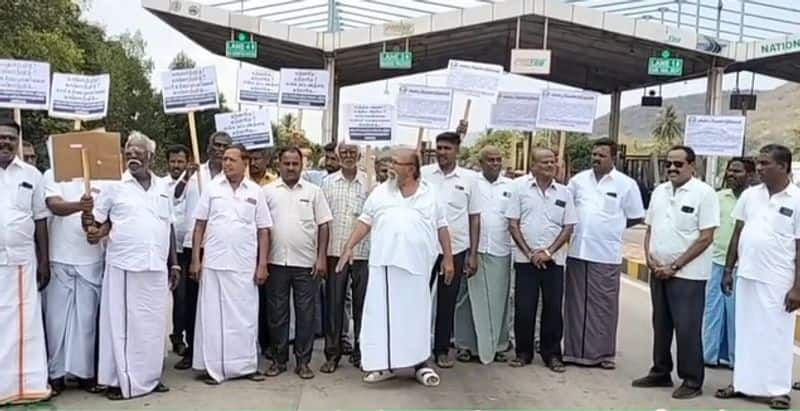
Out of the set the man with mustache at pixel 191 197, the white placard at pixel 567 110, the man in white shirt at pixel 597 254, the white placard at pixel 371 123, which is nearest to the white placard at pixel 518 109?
the white placard at pixel 567 110

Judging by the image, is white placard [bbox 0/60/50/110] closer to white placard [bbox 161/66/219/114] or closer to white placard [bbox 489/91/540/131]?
white placard [bbox 161/66/219/114]

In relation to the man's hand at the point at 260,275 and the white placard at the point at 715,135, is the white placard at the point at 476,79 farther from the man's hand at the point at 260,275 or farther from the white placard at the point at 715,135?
the man's hand at the point at 260,275

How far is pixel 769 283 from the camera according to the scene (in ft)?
17.9

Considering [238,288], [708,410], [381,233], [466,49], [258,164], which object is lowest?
[708,410]

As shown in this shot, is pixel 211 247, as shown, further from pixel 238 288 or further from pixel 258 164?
pixel 258 164

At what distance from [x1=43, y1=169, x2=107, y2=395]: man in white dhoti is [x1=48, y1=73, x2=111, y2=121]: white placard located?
0.71 m

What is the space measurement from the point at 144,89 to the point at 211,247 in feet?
125

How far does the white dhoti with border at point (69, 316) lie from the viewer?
5.36m

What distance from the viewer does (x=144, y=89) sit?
4153cm

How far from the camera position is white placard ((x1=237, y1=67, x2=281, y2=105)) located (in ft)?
24.7

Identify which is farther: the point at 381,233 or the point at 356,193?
the point at 356,193

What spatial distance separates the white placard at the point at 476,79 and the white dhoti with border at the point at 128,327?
9.38 ft

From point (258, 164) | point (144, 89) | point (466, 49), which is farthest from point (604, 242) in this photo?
point (144, 89)

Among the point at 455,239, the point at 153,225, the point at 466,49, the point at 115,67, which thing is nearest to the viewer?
the point at 153,225
